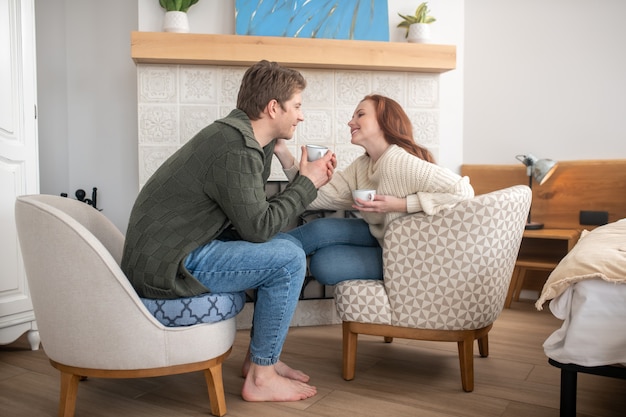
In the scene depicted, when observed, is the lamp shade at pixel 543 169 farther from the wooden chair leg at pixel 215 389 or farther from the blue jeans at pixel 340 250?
the wooden chair leg at pixel 215 389

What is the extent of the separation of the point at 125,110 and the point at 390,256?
2141 mm

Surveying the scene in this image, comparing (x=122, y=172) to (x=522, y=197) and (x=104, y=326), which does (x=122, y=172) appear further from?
(x=522, y=197)

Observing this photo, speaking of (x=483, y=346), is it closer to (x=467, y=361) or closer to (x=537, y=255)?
(x=467, y=361)

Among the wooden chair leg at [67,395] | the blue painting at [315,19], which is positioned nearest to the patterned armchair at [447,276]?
the wooden chair leg at [67,395]

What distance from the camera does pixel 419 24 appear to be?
302 centimetres

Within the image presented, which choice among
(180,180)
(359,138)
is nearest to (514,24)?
(359,138)

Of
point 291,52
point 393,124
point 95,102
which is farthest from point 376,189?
point 95,102

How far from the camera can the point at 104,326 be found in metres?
1.49

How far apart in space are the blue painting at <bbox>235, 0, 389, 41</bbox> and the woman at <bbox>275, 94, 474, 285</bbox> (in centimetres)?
97

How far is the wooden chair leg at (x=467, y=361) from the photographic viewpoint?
1.84 meters

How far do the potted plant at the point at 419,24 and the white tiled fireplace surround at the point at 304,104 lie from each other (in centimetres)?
19

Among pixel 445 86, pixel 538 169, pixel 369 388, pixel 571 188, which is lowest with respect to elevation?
pixel 369 388

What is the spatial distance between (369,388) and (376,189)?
0.74m

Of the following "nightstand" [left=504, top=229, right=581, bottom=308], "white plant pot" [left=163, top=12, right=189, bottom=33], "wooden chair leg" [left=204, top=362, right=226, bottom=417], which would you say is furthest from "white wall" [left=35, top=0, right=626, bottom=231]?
"wooden chair leg" [left=204, top=362, right=226, bottom=417]
